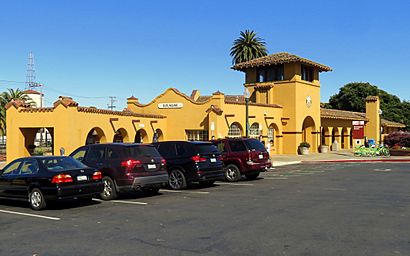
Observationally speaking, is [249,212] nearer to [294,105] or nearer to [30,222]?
[30,222]

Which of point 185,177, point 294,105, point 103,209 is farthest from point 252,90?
point 103,209

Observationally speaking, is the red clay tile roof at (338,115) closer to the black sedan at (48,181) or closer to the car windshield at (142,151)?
the car windshield at (142,151)

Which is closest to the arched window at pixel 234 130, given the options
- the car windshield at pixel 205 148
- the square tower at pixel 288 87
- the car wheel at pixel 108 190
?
the square tower at pixel 288 87

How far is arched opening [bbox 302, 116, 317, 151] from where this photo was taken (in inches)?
1775

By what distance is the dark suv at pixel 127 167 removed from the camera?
1346 centimetres

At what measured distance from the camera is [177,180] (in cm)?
1644

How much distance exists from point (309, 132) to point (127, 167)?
3466 cm

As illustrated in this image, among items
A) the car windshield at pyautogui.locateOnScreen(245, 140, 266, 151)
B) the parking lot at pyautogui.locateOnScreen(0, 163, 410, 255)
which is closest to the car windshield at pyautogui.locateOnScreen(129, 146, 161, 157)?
the parking lot at pyautogui.locateOnScreen(0, 163, 410, 255)

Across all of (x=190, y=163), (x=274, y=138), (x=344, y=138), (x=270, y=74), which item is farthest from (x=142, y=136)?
(x=344, y=138)

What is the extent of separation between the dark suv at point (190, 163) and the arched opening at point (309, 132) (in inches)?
1172

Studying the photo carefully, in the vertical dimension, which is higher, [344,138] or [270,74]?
[270,74]

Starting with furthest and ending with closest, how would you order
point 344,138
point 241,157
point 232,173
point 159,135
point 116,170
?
point 344,138 < point 159,135 < point 232,173 < point 241,157 < point 116,170

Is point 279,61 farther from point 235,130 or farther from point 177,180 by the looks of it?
point 177,180

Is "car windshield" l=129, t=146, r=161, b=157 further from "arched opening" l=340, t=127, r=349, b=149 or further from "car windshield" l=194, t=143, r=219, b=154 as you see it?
"arched opening" l=340, t=127, r=349, b=149
